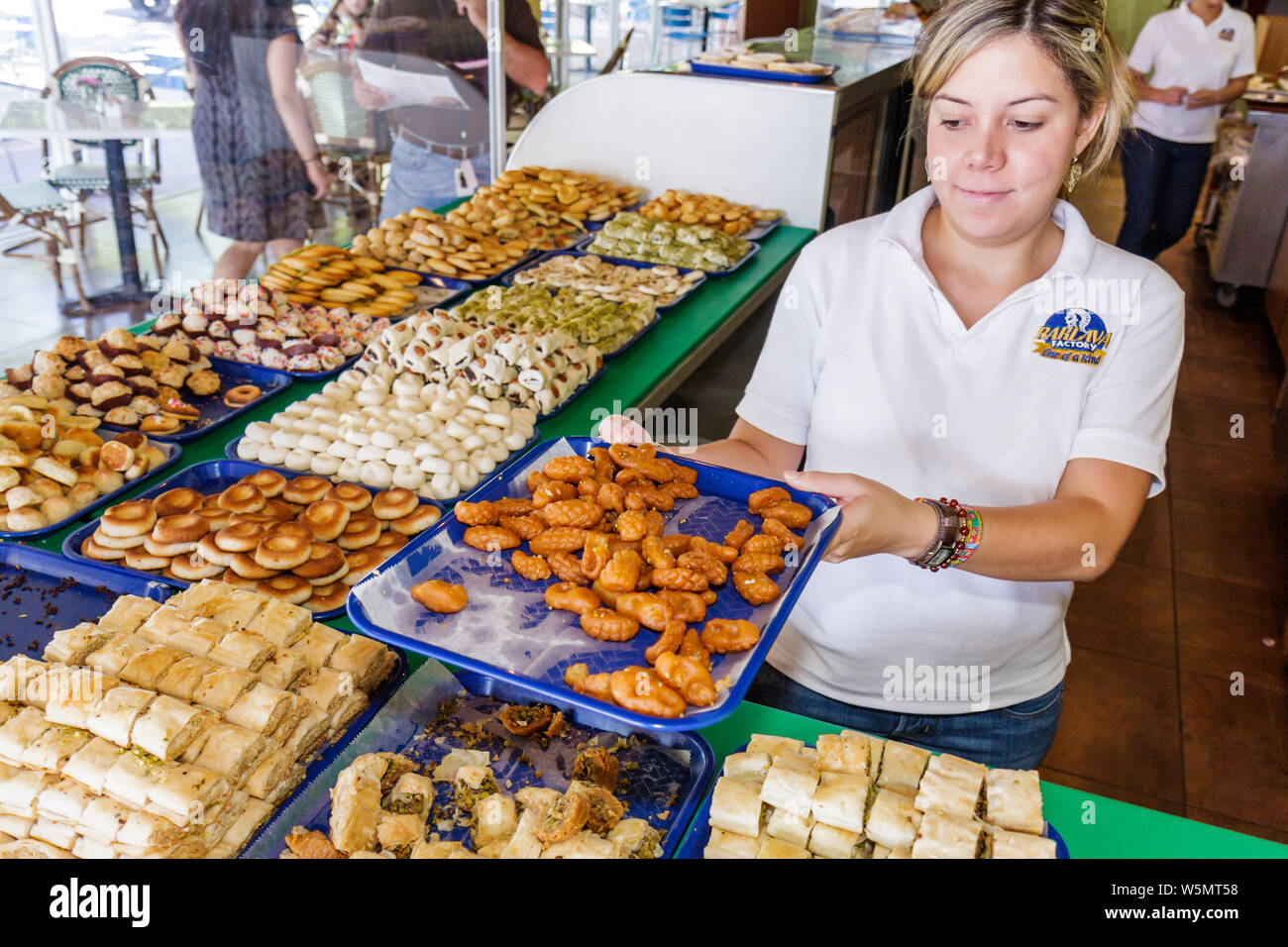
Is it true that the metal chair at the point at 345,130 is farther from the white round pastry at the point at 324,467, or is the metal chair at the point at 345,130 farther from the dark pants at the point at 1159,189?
the dark pants at the point at 1159,189

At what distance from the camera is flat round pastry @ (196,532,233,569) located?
179 centimetres

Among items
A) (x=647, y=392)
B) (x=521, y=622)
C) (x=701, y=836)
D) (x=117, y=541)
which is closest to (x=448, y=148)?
(x=647, y=392)

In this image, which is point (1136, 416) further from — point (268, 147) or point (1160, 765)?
point (268, 147)

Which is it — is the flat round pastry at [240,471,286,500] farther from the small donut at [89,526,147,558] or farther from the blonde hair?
the blonde hair

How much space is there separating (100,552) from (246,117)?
4148mm

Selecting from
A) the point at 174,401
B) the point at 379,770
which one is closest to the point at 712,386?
the point at 174,401

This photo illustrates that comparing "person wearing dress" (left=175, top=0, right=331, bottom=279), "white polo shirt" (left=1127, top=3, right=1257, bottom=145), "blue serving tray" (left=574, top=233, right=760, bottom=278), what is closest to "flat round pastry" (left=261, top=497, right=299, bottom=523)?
"blue serving tray" (left=574, top=233, right=760, bottom=278)

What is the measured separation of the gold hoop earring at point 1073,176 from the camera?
5.93 ft

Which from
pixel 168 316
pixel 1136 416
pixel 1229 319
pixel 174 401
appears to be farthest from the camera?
pixel 1229 319

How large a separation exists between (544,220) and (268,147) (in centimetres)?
226

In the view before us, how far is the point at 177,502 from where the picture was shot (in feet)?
6.46

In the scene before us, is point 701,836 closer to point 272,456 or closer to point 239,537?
point 239,537
